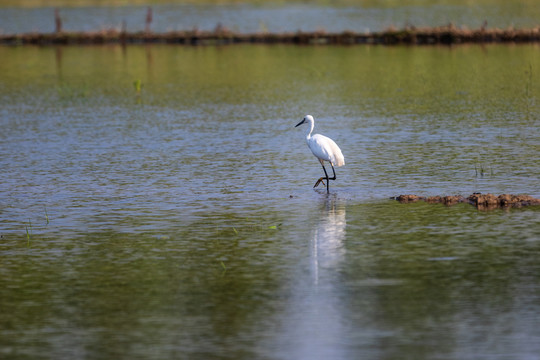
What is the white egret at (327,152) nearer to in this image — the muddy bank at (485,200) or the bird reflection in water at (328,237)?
the bird reflection in water at (328,237)

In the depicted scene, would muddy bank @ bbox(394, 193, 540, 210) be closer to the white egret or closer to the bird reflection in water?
the bird reflection in water

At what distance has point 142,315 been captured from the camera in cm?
1291

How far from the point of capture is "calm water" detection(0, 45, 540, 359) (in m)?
12.1

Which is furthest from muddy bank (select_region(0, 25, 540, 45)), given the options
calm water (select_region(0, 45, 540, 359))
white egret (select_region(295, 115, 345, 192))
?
white egret (select_region(295, 115, 345, 192))

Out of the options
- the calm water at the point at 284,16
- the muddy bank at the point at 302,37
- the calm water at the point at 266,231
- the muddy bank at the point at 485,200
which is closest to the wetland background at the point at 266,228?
the calm water at the point at 266,231

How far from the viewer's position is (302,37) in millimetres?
62750

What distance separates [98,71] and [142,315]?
130ft

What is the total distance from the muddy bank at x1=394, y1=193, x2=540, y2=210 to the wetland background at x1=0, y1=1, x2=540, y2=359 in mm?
390

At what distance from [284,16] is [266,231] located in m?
77.9

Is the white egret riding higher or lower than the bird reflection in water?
higher

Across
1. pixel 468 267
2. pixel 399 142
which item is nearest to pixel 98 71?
pixel 399 142

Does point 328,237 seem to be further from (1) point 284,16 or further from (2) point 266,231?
(1) point 284,16

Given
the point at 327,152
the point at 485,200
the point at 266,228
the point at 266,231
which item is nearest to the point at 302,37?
the point at 327,152

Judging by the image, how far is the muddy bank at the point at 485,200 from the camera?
18.6 m
